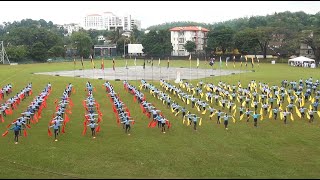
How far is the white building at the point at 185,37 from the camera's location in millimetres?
96188

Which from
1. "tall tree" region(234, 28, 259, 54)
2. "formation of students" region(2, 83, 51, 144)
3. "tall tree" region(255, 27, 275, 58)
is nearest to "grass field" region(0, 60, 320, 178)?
"formation of students" region(2, 83, 51, 144)

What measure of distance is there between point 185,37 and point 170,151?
274 ft

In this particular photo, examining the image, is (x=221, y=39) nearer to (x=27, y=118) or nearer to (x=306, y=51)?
(x=306, y=51)

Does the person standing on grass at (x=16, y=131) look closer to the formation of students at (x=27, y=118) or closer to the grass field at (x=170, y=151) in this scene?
the formation of students at (x=27, y=118)

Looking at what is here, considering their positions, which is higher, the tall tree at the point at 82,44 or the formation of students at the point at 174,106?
the tall tree at the point at 82,44

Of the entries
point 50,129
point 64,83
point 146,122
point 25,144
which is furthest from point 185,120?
point 64,83

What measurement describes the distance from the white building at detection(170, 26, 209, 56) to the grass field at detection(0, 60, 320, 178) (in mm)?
75572

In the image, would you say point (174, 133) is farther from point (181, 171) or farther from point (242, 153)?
point (181, 171)

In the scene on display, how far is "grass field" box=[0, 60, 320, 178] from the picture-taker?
13.2 meters

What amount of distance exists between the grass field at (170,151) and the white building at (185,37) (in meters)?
75.6

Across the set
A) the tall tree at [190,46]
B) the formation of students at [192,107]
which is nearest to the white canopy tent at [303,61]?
the tall tree at [190,46]

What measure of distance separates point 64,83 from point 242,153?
27001mm

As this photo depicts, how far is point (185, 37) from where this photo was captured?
3834 inches

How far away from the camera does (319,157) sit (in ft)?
48.5
